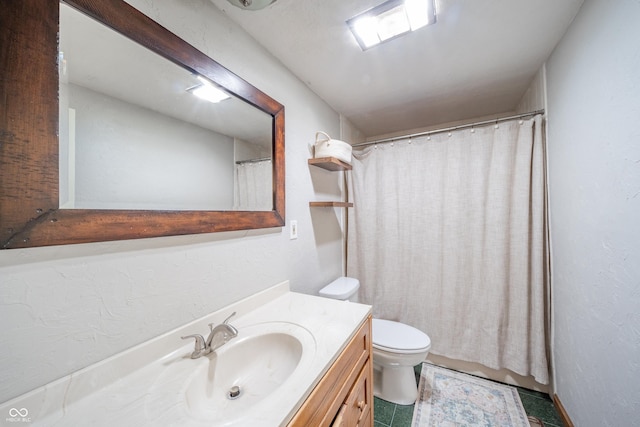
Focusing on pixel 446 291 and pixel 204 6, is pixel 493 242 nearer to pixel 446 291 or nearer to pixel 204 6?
pixel 446 291

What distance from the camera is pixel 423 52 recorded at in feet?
4.22

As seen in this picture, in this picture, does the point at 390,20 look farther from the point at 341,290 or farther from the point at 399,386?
the point at 399,386

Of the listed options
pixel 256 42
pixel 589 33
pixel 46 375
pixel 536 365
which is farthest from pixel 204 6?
pixel 536 365

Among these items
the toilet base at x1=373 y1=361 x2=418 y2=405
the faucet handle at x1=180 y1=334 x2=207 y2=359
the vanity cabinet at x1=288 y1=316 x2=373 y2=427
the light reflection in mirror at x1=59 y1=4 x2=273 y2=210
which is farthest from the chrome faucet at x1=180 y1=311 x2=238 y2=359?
the toilet base at x1=373 y1=361 x2=418 y2=405

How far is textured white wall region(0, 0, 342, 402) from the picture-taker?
0.51 m

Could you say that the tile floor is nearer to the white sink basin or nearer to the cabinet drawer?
the cabinet drawer

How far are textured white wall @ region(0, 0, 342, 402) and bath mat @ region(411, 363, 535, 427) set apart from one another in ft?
3.56

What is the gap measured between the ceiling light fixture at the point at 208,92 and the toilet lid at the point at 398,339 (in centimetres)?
159

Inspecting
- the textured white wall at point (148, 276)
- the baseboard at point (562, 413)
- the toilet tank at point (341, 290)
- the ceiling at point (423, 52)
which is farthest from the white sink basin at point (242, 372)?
the baseboard at point (562, 413)

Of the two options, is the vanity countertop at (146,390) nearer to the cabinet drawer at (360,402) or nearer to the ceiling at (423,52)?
the cabinet drawer at (360,402)

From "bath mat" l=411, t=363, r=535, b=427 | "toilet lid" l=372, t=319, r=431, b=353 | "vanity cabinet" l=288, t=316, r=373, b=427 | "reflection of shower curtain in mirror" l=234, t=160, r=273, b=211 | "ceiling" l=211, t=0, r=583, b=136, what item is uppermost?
"ceiling" l=211, t=0, r=583, b=136

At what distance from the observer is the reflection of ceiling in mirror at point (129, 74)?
1.97 feet

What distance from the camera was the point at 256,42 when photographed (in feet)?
3.86

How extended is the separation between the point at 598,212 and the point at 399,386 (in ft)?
4.57
